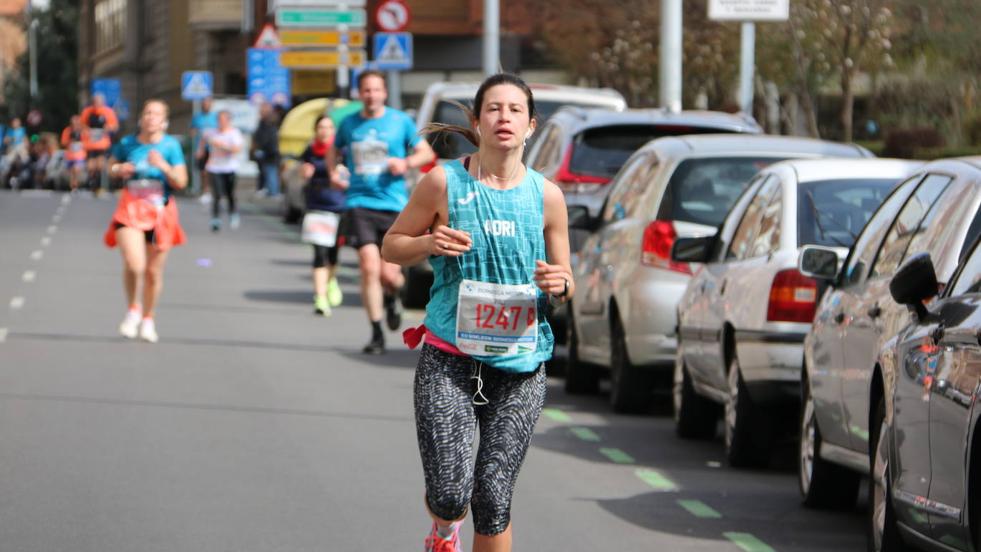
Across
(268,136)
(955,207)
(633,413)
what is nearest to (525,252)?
(955,207)

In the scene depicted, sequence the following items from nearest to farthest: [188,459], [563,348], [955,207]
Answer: [955,207] → [188,459] → [563,348]

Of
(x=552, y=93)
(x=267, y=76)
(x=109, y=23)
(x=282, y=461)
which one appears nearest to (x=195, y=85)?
(x=267, y=76)

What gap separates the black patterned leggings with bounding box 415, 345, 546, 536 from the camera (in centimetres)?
666

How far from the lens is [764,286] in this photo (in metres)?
10.8

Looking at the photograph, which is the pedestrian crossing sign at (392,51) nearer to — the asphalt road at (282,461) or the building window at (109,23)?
the asphalt road at (282,461)

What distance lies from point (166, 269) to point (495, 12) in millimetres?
9104

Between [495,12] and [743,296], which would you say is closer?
[743,296]

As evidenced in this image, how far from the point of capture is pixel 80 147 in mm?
52625

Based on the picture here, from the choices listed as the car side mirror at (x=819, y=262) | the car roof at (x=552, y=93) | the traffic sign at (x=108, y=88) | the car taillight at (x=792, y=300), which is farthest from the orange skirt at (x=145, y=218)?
the traffic sign at (x=108, y=88)

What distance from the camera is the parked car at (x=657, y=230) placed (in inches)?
510

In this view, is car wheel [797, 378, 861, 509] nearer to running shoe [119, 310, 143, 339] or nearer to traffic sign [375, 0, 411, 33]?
running shoe [119, 310, 143, 339]

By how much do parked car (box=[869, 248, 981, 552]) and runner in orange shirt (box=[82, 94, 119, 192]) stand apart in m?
38.2

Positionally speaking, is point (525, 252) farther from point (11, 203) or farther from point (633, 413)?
point (11, 203)

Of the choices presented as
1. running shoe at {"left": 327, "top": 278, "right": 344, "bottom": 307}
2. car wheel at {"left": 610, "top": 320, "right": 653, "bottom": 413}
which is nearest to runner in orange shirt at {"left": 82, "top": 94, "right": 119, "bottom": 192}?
running shoe at {"left": 327, "top": 278, "right": 344, "bottom": 307}
